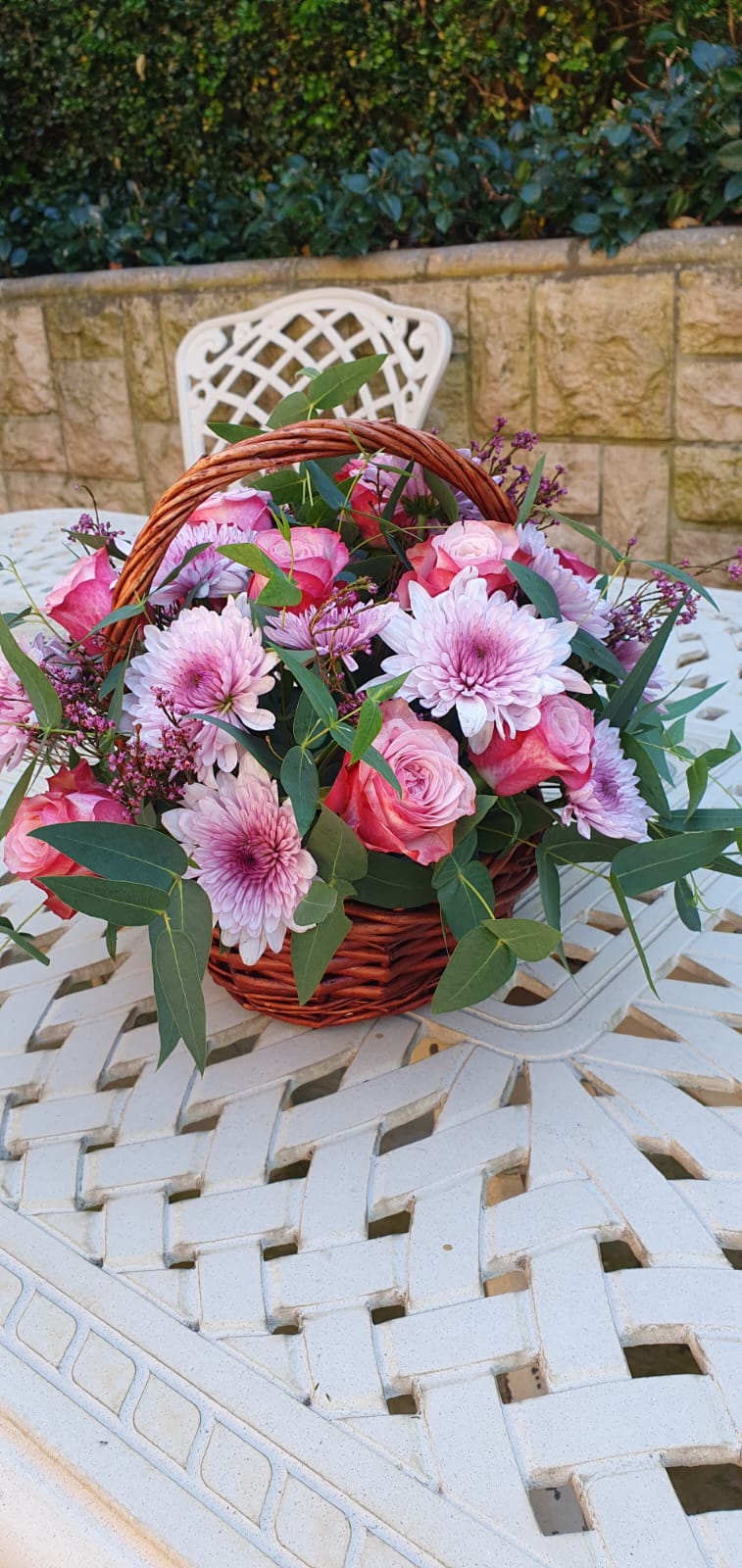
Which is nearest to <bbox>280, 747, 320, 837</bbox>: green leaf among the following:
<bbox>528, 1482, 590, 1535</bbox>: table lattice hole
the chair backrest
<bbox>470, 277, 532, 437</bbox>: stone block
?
<bbox>528, 1482, 590, 1535</bbox>: table lattice hole

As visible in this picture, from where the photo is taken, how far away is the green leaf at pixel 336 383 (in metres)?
0.75

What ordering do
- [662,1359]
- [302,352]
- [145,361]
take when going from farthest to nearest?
1. [145,361]
2. [302,352]
3. [662,1359]

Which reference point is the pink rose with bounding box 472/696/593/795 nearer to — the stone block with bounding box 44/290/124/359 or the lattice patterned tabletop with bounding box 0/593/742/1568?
the lattice patterned tabletop with bounding box 0/593/742/1568

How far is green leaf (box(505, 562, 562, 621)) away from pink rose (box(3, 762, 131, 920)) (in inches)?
10.4

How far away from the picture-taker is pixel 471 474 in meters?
0.72

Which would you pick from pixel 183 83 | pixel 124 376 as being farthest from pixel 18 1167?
pixel 183 83

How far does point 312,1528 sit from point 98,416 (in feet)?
→ 11.1

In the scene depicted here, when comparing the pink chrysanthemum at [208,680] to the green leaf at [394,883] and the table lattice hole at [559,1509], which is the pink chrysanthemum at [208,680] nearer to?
the green leaf at [394,883]

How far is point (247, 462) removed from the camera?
2.16 feet

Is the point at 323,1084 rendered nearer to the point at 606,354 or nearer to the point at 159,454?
the point at 606,354

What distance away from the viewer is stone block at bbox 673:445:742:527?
8.30 ft

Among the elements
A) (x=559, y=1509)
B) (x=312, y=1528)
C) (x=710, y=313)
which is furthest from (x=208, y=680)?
(x=710, y=313)

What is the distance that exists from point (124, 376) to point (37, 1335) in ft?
10.4

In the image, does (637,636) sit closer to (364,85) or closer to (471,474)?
(471,474)
